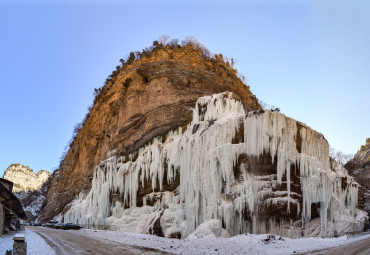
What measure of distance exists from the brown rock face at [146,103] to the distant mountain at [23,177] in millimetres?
101029

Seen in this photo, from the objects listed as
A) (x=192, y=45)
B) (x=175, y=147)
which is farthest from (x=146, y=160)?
(x=192, y=45)

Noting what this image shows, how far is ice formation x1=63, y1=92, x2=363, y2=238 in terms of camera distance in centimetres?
2242

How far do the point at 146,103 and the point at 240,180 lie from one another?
1730 centimetres

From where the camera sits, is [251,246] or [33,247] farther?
[251,246]

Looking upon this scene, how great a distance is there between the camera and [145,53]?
46094 mm

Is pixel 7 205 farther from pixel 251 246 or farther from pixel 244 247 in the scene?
pixel 251 246

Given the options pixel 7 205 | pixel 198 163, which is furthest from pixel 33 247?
pixel 198 163

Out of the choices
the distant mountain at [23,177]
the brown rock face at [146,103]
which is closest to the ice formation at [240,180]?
the brown rock face at [146,103]

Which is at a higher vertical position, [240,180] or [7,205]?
[240,180]

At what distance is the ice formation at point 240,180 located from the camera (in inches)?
883

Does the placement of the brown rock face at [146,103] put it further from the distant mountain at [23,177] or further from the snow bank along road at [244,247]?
the distant mountain at [23,177]

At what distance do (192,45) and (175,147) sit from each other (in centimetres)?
2061

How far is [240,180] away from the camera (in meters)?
23.7

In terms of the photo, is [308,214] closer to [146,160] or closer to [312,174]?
[312,174]
